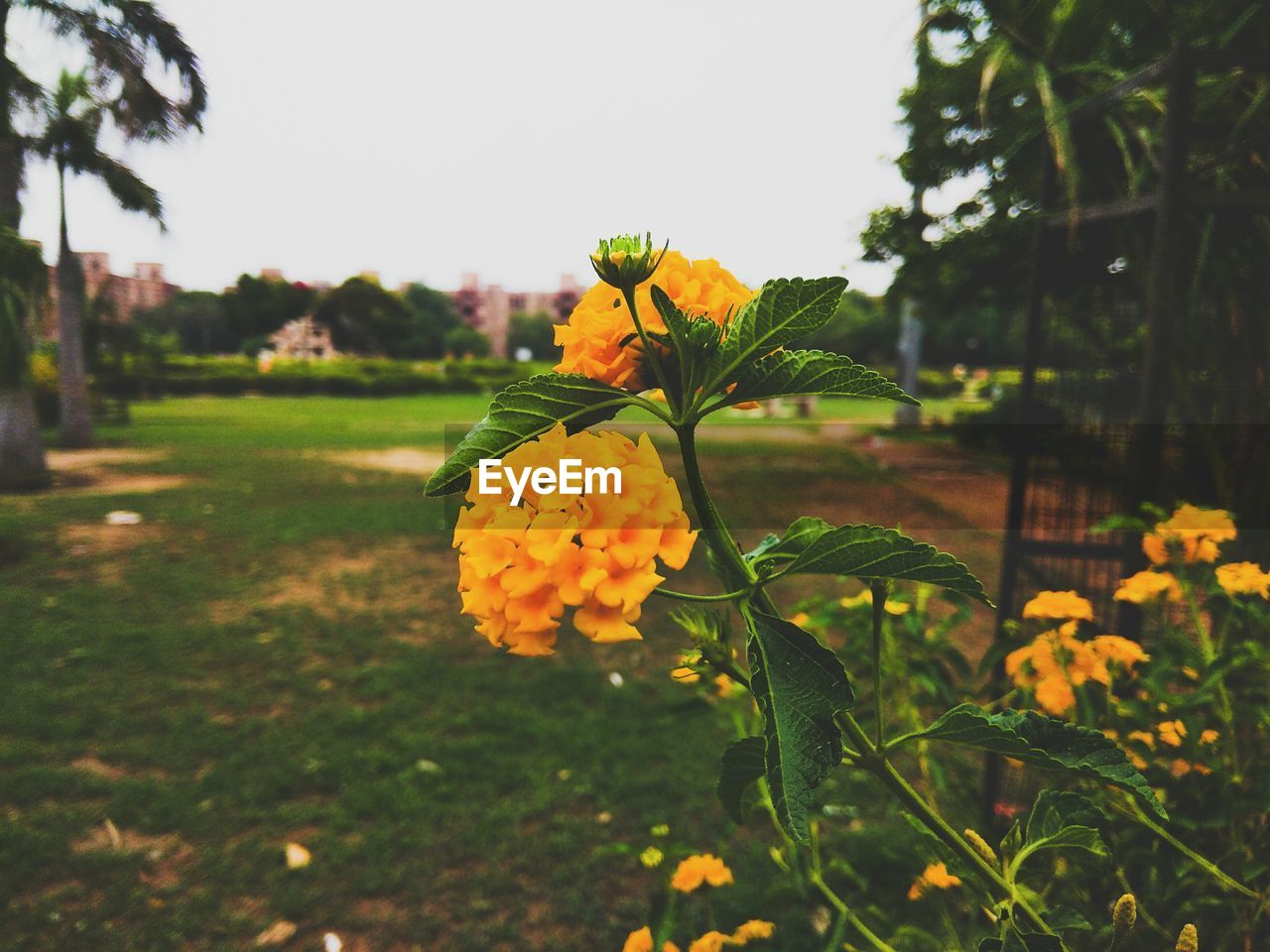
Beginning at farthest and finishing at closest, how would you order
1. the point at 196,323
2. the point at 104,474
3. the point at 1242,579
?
1. the point at 196,323
2. the point at 104,474
3. the point at 1242,579

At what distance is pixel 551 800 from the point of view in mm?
2508

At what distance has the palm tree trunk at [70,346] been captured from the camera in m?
10.4

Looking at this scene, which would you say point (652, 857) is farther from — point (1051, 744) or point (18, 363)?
point (18, 363)

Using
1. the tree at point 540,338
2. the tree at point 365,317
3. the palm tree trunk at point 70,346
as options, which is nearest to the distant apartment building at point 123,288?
the palm tree trunk at point 70,346

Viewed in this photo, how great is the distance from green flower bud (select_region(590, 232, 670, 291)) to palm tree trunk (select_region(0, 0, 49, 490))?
9.63 m

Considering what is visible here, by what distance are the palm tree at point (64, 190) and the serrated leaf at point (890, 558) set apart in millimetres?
13032

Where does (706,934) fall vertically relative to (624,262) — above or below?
below

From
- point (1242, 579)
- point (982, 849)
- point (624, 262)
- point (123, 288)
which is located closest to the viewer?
point (624, 262)

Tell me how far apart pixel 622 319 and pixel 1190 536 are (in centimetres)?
113

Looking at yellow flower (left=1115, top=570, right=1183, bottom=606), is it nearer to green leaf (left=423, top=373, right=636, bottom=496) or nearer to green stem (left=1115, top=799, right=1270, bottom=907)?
green stem (left=1115, top=799, right=1270, bottom=907)

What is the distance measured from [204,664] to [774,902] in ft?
9.35

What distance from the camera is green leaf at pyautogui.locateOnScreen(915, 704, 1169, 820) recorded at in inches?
25.6

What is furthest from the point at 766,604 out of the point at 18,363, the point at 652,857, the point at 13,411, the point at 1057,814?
the point at 13,411

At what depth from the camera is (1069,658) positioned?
1.27 metres
